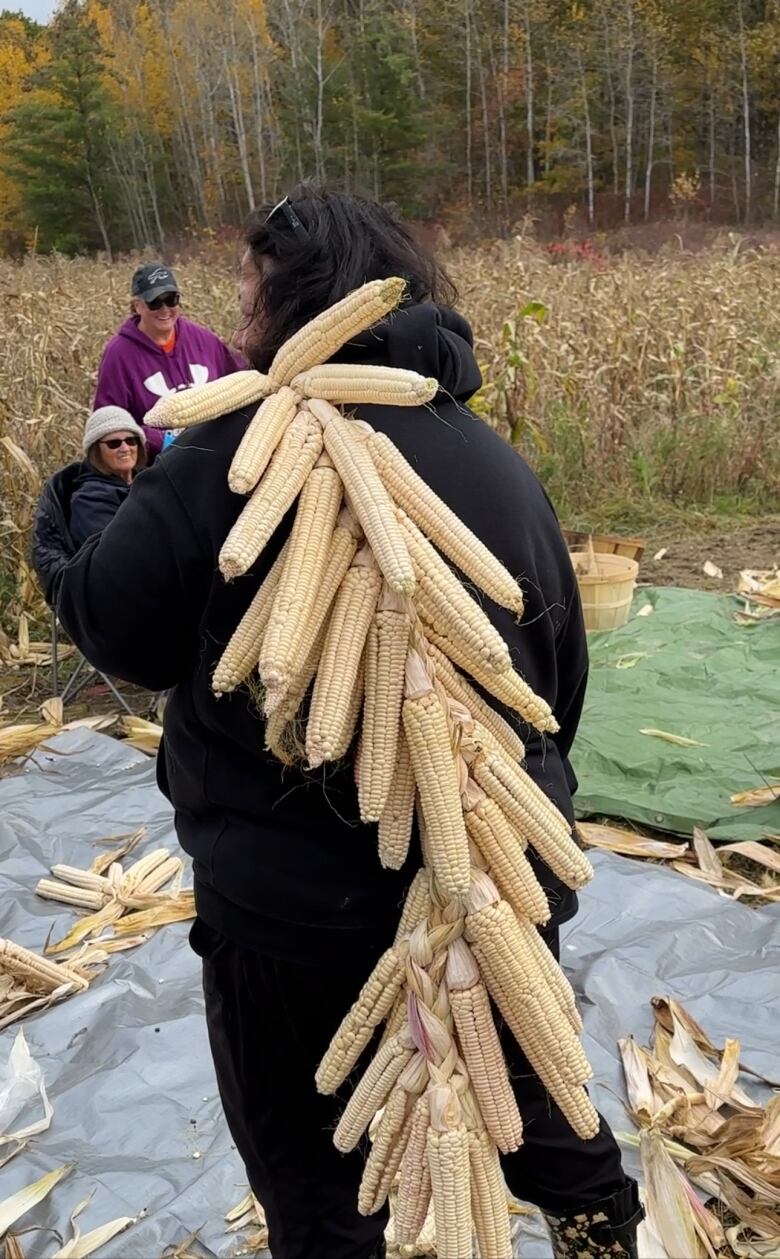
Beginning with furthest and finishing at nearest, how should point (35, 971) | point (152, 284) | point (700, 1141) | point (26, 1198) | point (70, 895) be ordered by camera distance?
point (152, 284)
point (70, 895)
point (35, 971)
point (700, 1141)
point (26, 1198)

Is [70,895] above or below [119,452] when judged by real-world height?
below

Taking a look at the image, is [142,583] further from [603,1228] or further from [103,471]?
[103,471]

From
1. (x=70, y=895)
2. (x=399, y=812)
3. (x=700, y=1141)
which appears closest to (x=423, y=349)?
(x=399, y=812)

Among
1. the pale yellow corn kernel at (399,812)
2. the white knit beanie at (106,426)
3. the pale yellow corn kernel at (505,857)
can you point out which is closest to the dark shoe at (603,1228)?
the pale yellow corn kernel at (505,857)

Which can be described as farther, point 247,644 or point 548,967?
point 548,967

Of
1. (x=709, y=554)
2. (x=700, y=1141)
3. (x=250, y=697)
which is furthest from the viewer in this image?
(x=709, y=554)

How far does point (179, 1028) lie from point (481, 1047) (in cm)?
202

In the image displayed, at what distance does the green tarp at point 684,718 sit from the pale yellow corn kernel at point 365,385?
3.34 m

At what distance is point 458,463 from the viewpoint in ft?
4.83

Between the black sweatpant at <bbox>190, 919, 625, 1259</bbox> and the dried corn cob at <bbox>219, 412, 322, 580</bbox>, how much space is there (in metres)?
0.74

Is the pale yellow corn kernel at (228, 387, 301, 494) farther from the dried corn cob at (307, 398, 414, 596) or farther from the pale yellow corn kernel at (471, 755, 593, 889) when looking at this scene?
the pale yellow corn kernel at (471, 755, 593, 889)

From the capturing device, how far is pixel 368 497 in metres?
1.24

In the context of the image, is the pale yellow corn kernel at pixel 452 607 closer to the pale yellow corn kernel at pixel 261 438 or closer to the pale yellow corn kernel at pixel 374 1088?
the pale yellow corn kernel at pixel 261 438

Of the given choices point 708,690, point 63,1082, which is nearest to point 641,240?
point 708,690
